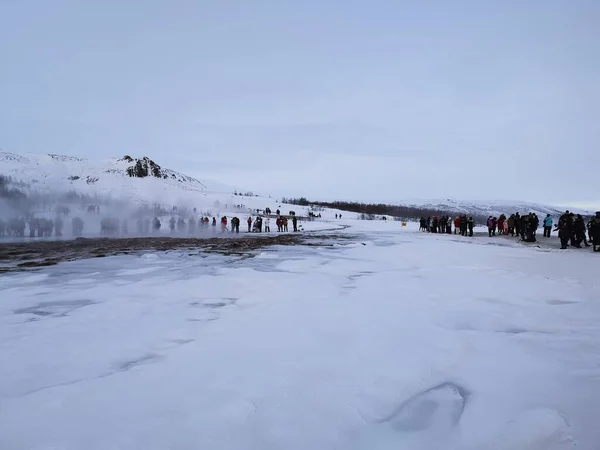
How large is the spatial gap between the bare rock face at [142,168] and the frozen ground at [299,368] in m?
92.4

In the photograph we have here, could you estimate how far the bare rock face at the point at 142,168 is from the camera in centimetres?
9125

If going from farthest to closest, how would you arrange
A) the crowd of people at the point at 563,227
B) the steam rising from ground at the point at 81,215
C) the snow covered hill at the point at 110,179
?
the snow covered hill at the point at 110,179 < the steam rising from ground at the point at 81,215 < the crowd of people at the point at 563,227

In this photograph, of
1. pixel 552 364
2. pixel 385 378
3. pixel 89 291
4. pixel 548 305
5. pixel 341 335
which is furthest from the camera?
pixel 89 291

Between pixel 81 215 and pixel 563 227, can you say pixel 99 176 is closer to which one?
pixel 81 215

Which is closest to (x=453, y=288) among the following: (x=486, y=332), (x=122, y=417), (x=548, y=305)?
(x=548, y=305)

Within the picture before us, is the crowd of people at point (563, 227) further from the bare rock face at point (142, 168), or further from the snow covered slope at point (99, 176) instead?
the bare rock face at point (142, 168)

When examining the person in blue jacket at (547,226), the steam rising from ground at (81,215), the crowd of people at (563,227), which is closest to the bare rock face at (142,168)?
the steam rising from ground at (81,215)

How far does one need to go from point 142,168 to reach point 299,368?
330 ft

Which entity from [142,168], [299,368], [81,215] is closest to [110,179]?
[142,168]

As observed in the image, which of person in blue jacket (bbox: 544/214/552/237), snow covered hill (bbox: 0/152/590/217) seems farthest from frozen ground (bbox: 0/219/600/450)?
snow covered hill (bbox: 0/152/590/217)

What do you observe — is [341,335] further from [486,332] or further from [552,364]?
[552,364]

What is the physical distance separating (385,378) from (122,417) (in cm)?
187

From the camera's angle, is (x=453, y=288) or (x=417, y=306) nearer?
(x=417, y=306)

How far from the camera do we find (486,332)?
406cm
